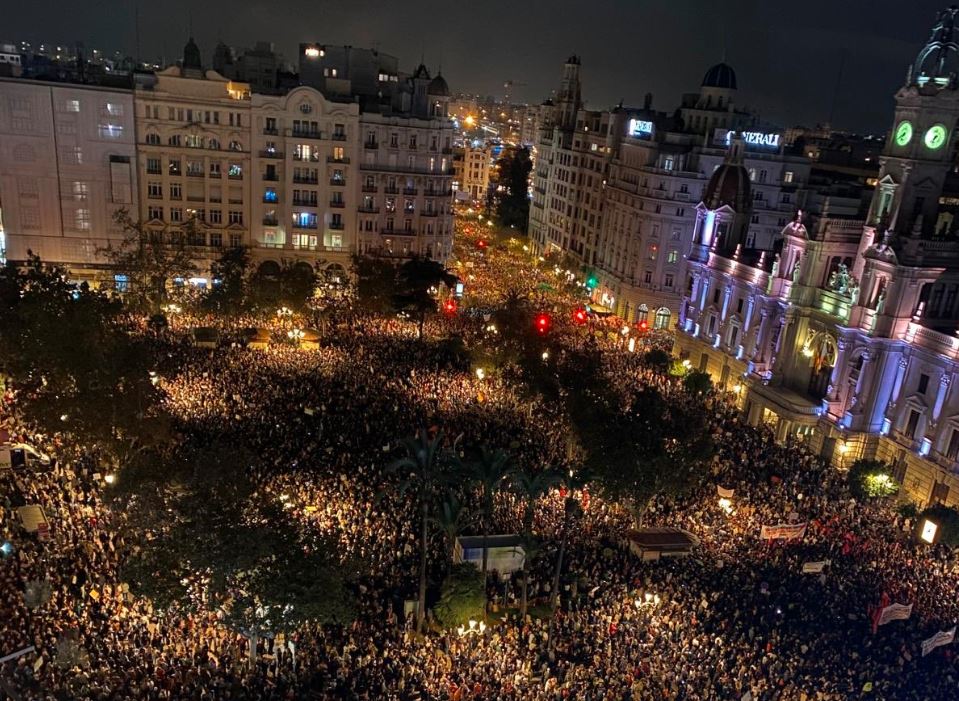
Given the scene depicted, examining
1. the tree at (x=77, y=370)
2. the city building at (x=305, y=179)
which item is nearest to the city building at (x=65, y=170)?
the city building at (x=305, y=179)

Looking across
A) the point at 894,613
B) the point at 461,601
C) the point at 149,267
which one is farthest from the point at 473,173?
the point at 461,601

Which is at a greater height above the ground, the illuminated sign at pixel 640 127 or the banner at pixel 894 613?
the illuminated sign at pixel 640 127

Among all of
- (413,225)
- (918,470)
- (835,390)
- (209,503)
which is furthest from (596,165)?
(209,503)

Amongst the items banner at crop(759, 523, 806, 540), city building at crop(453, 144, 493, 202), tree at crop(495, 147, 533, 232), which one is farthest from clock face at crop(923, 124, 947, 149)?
city building at crop(453, 144, 493, 202)

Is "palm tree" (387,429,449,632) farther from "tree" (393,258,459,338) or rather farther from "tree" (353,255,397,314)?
"tree" (353,255,397,314)

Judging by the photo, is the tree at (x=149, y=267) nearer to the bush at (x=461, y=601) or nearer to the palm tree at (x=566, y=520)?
the bush at (x=461, y=601)

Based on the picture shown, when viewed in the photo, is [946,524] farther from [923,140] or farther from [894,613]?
[923,140]
